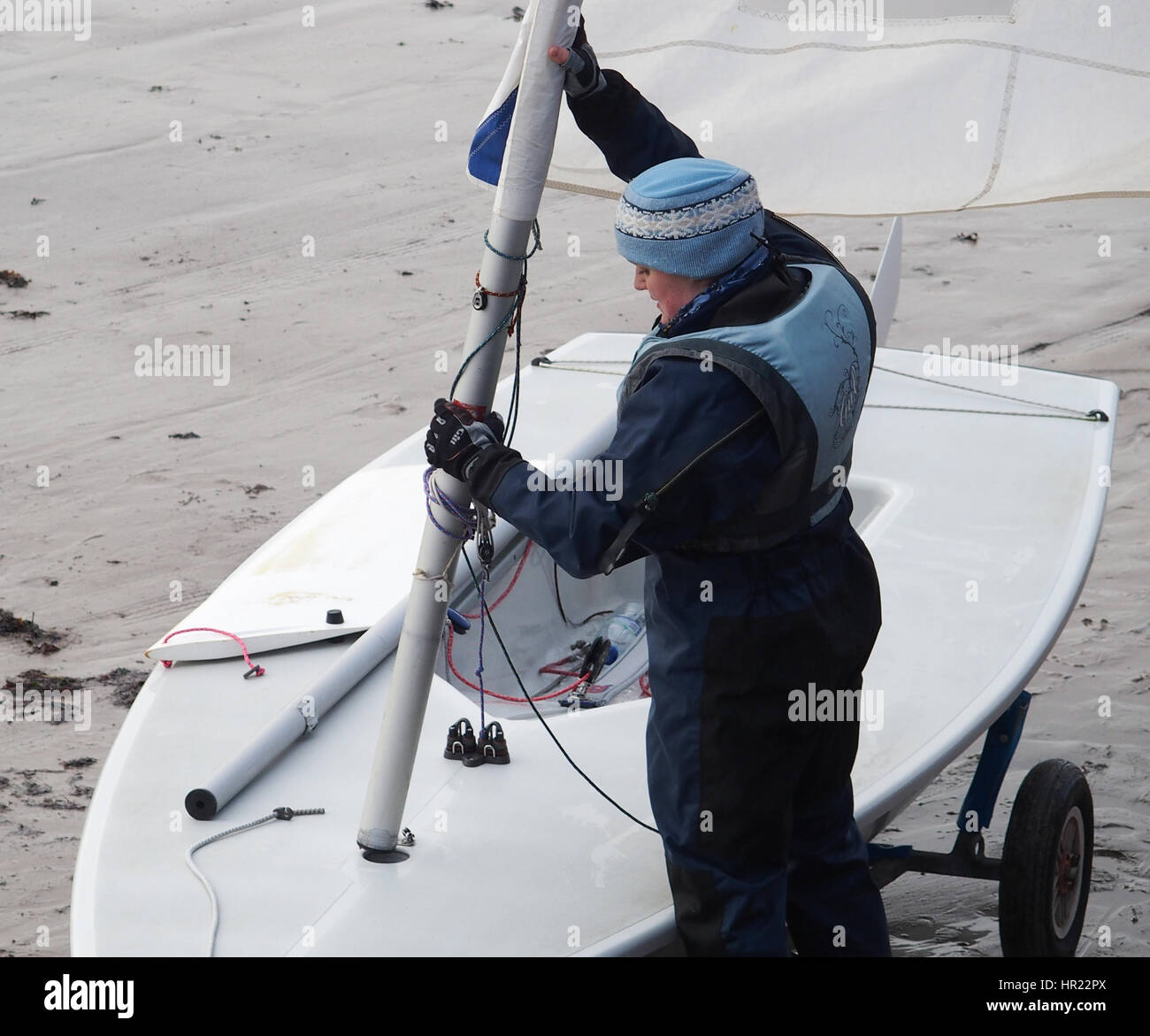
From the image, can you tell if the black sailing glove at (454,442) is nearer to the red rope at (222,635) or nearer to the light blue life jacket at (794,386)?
the light blue life jacket at (794,386)

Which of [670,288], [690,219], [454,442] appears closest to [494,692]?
[454,442]

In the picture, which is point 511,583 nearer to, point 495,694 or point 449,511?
point 495,694

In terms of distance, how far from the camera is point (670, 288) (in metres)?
2.12

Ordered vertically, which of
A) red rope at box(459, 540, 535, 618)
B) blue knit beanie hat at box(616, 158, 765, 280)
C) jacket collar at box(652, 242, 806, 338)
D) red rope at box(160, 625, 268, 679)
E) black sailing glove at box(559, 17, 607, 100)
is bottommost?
red rope at box(160, 625, 268, 679)

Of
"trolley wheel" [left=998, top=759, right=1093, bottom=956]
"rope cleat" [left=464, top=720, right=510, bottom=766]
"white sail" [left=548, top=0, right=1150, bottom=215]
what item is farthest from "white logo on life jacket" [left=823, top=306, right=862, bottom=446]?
"trolley wheel" [left=998, top=759, right=1093, bottom=956]

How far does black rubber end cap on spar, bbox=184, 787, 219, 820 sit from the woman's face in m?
1.11

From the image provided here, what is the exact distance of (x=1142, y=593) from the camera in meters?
4.71

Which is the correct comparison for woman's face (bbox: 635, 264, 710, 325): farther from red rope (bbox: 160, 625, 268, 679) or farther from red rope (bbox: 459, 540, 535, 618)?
red rope (bbox: 459, 540, 535, 618)

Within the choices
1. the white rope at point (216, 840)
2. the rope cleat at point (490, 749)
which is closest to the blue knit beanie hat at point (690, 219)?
the rope cleat at point (490, 749)

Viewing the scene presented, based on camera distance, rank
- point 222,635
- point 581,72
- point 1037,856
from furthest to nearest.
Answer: point 222,635 → point 1037,856 → point 581,72

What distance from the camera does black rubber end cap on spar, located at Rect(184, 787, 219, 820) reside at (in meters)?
2.45

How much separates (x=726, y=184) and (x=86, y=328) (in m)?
5.12

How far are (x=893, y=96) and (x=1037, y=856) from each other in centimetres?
150

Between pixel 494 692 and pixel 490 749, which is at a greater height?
pixel 494 692
